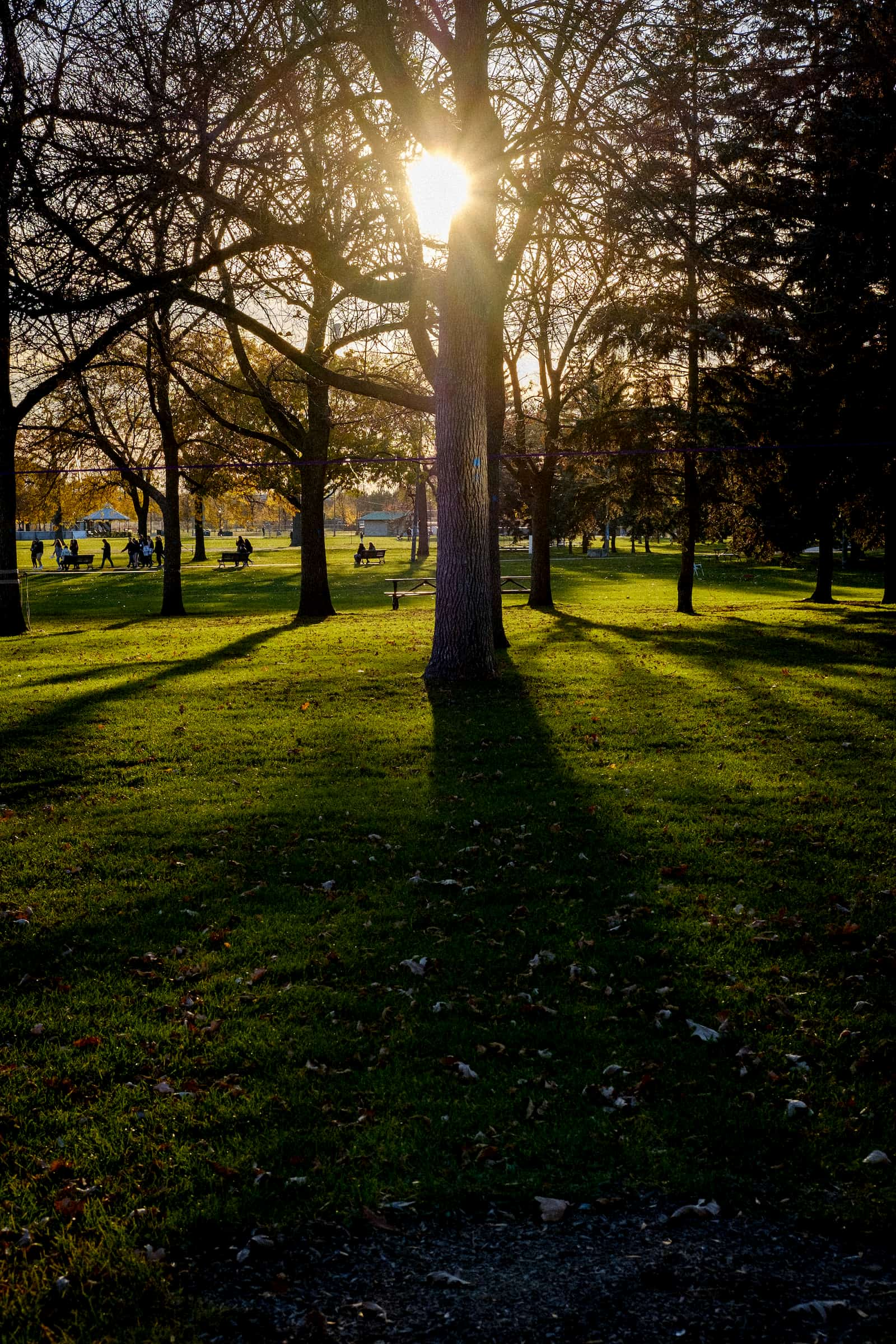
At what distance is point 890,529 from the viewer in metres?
25.4

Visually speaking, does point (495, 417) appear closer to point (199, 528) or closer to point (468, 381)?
point (468, 381)

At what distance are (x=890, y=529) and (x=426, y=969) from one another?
23403 mm

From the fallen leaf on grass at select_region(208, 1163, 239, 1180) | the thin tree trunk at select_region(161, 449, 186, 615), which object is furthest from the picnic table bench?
the fallen leaf on grass at select_region(208, 1163, 239, 1180)

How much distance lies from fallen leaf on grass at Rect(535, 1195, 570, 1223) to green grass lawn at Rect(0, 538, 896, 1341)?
0.07 meters

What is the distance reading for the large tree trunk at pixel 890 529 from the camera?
2202cm

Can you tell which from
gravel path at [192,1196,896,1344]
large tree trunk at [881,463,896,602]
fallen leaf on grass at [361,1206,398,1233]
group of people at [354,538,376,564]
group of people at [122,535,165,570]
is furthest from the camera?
group of people at [122,535,165,570]

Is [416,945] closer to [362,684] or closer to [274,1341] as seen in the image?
[274,1341]

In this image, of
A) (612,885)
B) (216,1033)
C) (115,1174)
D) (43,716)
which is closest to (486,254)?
(43,716)

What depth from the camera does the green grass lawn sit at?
3.73m

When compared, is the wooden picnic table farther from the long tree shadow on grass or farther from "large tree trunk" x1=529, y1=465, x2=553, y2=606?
the long tree shadow on grass

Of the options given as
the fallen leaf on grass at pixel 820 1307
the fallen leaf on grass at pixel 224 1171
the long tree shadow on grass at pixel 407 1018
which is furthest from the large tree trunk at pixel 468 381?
the fallen leaf on grass at pixel 820 1307

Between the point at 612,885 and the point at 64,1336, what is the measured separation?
4297 millimetres

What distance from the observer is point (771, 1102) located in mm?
4207

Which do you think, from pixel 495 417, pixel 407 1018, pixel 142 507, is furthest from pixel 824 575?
pixel 142 507
